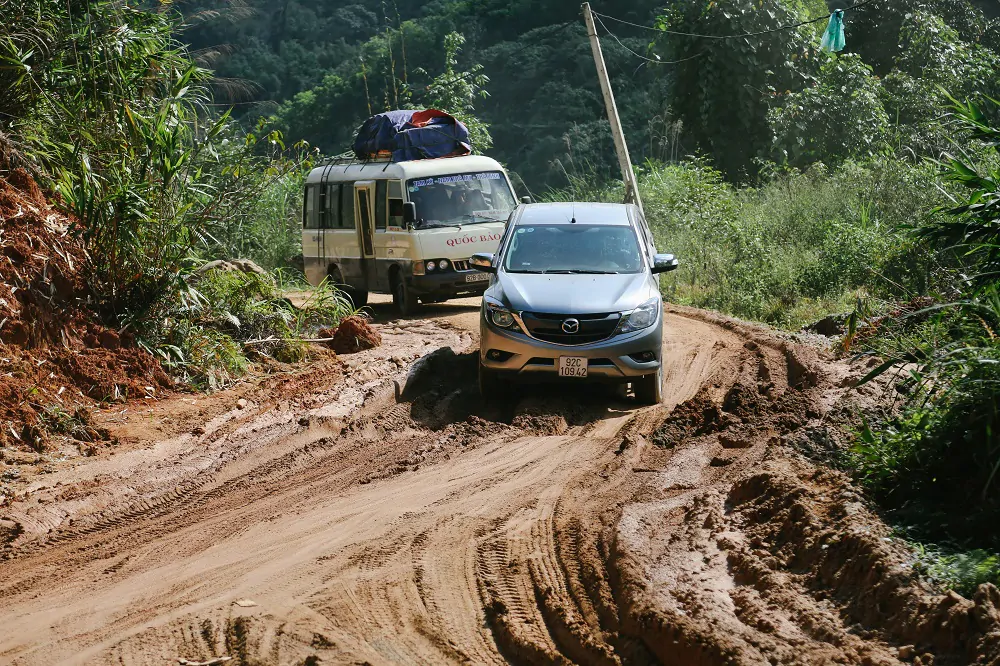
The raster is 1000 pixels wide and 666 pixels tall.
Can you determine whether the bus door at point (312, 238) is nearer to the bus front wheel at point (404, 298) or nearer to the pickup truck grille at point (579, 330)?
the bus front wheel at point (404, 298)

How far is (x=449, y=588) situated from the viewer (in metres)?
5.46

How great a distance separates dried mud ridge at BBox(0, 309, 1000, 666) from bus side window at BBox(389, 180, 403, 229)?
8102 mm

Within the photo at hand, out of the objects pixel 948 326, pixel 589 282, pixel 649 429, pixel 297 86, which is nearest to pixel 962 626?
pixel 948 326

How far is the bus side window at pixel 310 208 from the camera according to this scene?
65.1 ft

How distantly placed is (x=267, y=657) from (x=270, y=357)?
24.3 ft

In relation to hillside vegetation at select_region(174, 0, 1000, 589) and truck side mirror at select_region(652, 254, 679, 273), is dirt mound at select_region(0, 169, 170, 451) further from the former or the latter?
truck side mirror at select_region(652, 254, 679, 273)

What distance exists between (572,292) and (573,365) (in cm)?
80

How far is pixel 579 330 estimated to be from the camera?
9.77 m

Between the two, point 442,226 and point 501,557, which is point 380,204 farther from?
point 501,557

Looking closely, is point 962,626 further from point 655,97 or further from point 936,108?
point 655,97

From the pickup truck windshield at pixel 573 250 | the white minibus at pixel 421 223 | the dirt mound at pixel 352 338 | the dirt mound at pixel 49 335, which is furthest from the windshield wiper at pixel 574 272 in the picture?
the white minibus at pixel 421 223

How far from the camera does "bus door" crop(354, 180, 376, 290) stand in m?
17.7

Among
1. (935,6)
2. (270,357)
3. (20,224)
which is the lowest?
(270,357)

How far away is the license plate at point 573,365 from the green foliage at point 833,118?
19590mm
